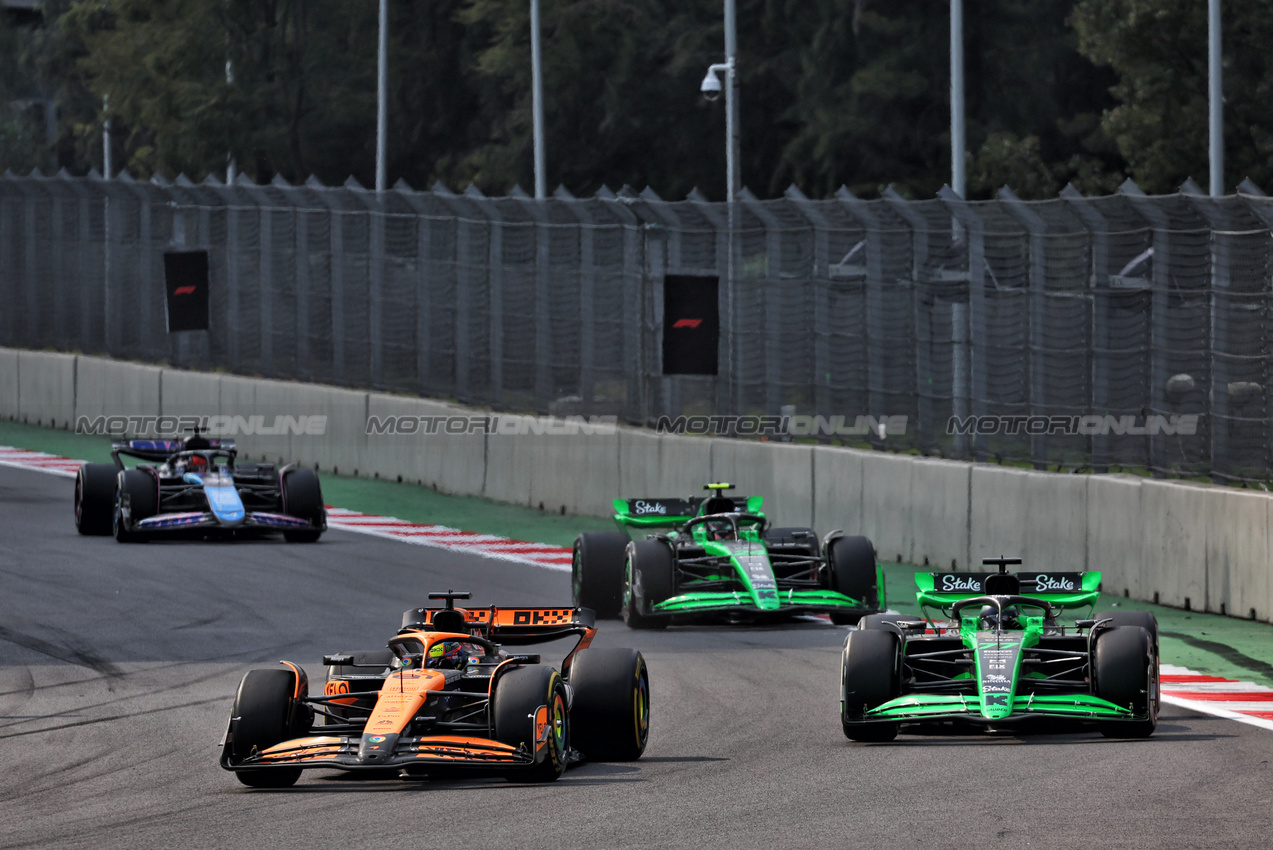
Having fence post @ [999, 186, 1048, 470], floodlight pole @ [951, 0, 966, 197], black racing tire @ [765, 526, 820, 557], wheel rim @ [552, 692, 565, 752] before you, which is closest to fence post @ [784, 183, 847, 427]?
fence post @ [999, 186, 1048, 470]

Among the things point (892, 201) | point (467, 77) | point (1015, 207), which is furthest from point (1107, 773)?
point (467, 77)

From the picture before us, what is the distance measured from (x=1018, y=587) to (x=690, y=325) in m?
10.9

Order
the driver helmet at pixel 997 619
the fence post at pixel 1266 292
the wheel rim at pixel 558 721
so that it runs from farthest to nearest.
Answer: the fence post at pixel 1266 292
the driver helmet at pixel 997 619
the wheel rim at pixel 558 721

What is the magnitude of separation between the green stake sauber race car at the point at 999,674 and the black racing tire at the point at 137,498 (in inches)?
398

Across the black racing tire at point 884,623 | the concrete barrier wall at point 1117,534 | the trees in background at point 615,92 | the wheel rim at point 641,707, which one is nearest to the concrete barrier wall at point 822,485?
the concrete barrier wall at point 1117,534

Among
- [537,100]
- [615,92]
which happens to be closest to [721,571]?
[537,100]

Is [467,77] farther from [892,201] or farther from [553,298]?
[892,201]

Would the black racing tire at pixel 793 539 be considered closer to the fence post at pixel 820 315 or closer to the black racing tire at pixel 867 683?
the fence post at pixel 820 315

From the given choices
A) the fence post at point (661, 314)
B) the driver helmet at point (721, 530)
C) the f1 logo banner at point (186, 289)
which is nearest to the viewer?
the driver helmet at point (721, 530)

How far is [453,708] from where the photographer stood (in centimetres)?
1034

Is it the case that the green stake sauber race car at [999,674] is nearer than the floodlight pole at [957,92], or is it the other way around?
the green stake sauber race car at [999,674]

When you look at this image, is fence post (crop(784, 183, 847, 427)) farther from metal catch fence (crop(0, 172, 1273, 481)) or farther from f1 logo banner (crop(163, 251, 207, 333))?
f1 logo banner (crop(163, 251, 207, 333))

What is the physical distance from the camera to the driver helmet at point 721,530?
16266 mm

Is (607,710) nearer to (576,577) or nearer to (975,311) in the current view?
(576,577)
